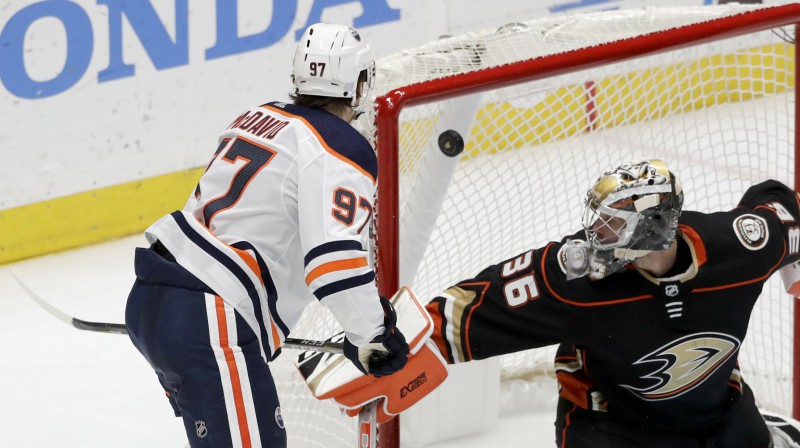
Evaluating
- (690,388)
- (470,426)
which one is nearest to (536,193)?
(470,426)

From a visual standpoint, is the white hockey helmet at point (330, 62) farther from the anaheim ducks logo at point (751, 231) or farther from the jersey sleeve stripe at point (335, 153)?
the anaheim ducks logo at point (751, 231)

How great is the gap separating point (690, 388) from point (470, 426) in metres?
0.86

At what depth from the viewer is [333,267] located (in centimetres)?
222

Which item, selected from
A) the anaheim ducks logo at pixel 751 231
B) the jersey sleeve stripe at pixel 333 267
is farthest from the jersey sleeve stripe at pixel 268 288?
the anaheim ducks logo at pixel 751 231

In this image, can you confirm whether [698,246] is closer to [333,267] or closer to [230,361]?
[333,267]

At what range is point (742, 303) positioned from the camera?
8.63 feet

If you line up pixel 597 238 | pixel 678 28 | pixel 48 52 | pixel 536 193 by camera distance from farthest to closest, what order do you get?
1. pixel 48 52
2. pixel 536 193
3. pixel 678 28
4. pixel 597 238

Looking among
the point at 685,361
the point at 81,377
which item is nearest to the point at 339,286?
the point at 685,361

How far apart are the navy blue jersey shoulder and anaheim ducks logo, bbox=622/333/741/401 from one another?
0.72 m

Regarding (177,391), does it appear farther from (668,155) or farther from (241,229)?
(668,155)

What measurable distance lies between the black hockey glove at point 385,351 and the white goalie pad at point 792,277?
3.20 feet

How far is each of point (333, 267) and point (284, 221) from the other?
0.18 m

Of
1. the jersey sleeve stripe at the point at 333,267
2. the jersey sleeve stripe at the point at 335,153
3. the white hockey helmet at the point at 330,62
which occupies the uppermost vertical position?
the white hockey helmet at the point at 330,62

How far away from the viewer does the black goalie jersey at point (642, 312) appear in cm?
A: 257
